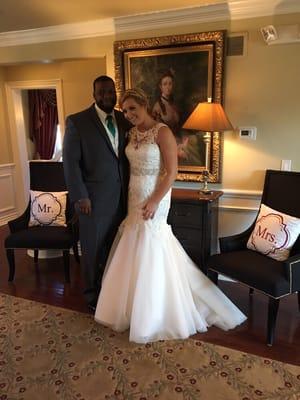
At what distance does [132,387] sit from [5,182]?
3.82 metres

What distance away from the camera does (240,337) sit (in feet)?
7.52

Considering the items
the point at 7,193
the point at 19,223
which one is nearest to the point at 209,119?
the point at 19,223

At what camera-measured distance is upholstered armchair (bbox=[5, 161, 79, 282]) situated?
3012mm

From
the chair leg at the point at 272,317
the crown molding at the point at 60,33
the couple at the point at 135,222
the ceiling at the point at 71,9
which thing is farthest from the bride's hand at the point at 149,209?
the crown molding at the point at 60,33

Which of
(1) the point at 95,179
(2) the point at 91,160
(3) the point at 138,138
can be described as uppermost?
(3) the point at 138,138

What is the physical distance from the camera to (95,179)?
234 centimetres

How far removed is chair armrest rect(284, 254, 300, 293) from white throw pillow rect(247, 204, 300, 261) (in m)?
0.21

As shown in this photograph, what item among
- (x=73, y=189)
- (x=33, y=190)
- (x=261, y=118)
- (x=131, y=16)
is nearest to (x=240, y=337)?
(x=73, y=189)

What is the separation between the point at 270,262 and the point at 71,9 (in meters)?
2.59

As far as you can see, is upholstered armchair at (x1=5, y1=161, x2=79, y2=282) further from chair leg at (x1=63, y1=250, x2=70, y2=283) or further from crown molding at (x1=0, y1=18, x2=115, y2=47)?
crown molding at (x1=0, y1=18, x2=115, y2=47)

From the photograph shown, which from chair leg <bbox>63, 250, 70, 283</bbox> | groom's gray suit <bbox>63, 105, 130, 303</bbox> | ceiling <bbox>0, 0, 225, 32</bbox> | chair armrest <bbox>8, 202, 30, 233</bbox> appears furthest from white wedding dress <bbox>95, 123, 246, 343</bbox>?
chair armrest <bbox>8, 202, 30, 233</bbox>

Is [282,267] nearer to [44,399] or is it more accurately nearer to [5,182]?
[44,399]

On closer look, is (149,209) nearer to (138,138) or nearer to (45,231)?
(138,138)

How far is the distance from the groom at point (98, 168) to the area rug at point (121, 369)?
0.56 meters
